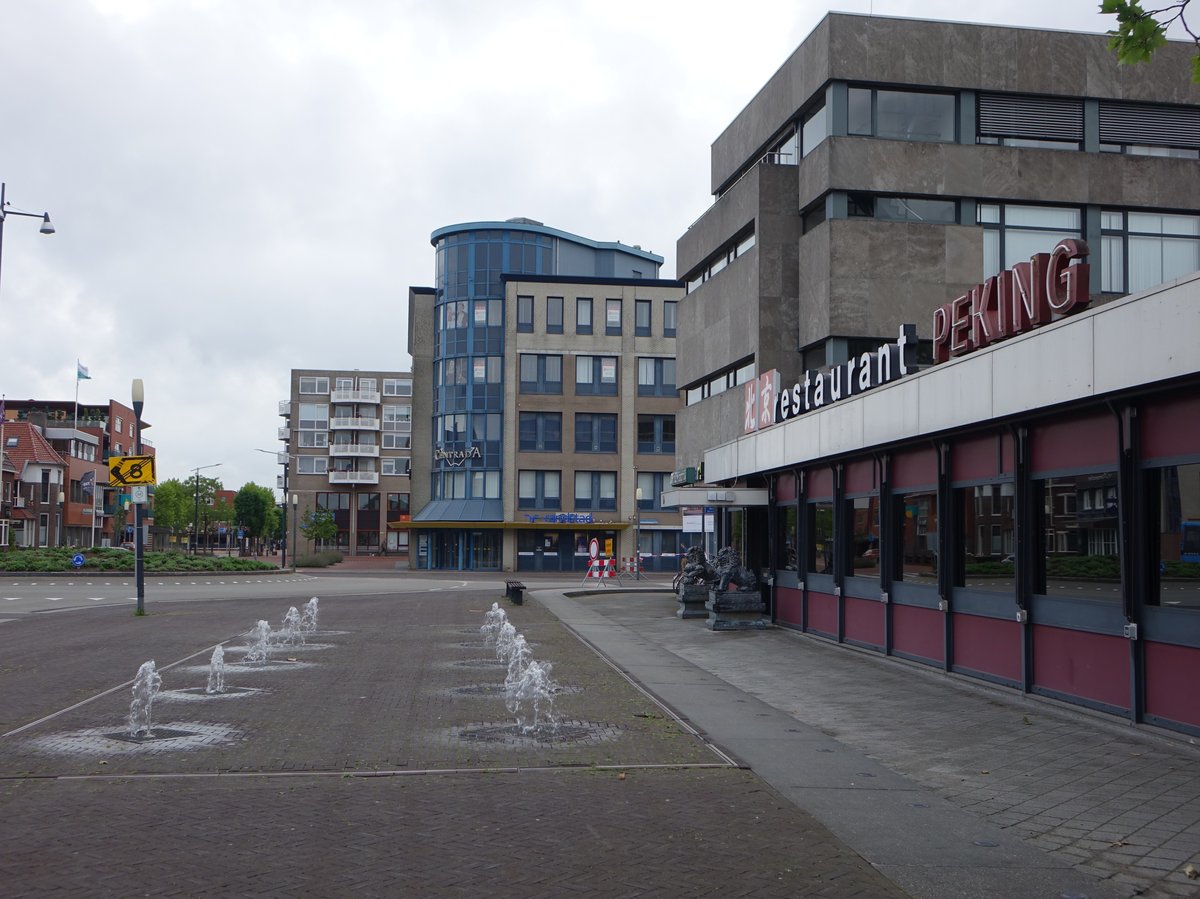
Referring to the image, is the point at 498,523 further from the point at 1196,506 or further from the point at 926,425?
the point at 1196,506

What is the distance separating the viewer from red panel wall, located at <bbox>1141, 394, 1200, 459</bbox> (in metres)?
11.1

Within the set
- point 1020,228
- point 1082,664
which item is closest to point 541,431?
point 1020,228

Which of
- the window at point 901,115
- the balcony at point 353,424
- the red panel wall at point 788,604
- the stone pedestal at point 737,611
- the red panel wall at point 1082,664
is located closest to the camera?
the red panel wall at point 1082,664

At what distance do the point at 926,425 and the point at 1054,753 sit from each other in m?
6.42

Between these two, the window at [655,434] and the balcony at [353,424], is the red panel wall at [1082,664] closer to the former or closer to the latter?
the window at [655,434]

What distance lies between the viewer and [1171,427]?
11500mm

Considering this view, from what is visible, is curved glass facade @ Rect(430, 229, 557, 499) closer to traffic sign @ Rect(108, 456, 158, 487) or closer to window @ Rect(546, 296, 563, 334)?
window @ Rect(546, 296, 563, 334)

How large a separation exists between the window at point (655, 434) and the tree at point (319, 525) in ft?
139

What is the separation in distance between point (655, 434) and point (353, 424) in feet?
175

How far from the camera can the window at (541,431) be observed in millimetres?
75875

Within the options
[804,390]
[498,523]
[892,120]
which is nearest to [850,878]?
[804,390]

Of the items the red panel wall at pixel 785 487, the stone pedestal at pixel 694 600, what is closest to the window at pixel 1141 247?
the red panel wall at pixel 785 487

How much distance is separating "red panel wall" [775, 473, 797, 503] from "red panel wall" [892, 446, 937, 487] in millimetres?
5367

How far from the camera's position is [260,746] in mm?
10703
